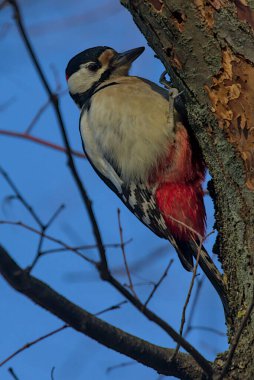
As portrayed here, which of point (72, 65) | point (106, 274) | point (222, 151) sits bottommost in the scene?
point (106, 274)

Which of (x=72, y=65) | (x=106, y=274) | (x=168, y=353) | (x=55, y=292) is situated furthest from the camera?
(x=72, y=65)

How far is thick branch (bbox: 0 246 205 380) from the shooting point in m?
1.87

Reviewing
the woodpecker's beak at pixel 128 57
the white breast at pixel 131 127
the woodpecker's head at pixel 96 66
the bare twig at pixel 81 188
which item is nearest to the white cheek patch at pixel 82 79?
the woodpecker's head at pixel 96 66

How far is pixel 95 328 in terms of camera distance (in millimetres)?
2029

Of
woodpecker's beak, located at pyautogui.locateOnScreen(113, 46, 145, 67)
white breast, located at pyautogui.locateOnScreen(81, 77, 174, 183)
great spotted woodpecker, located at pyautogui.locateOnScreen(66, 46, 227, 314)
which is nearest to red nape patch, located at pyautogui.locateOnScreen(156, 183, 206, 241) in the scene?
great spotted woodpecker, located at pyautogui.locateOnScreen(66, 46, 227, 314)

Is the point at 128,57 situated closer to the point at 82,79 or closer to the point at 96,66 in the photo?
the point at 96,66

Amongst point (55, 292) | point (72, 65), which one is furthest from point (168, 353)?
point (72, 65)

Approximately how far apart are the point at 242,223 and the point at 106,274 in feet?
3.53

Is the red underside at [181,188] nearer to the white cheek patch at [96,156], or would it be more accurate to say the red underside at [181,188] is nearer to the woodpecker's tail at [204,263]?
the woodpecker's tail at [204,263]

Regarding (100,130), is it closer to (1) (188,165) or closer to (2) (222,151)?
(1) (188,165)

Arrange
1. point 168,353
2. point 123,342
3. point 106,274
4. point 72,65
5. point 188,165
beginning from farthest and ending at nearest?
point 72,65 < point 188,165 < point 168,353 < point 123,342 < point 106,274

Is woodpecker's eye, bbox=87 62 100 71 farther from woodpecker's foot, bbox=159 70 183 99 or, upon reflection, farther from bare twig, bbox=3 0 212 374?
bare twig, bbox=3 0 212 374

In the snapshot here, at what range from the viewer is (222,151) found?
111 inches

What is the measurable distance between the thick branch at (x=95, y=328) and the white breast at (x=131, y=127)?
1361 mm
